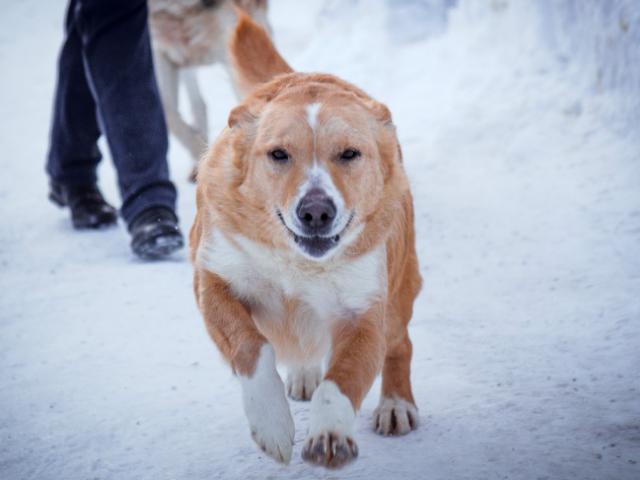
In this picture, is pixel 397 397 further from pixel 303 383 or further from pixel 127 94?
pixel 127 94

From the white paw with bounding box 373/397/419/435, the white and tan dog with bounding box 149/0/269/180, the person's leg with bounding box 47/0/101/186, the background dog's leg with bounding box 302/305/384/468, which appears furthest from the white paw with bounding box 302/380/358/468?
the white and tan dog with bounding box 149/0/269/180

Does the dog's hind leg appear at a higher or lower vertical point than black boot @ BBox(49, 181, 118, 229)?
higher

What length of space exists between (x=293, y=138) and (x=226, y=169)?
31 centimetres

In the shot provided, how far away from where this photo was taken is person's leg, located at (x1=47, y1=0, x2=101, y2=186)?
4.57 metres

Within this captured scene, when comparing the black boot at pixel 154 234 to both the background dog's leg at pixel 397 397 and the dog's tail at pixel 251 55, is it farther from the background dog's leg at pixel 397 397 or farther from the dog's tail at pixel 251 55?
the background dog's leg at pixel 397 397

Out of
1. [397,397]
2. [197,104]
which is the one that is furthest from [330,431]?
[197,104]

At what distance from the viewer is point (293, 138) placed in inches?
92.4

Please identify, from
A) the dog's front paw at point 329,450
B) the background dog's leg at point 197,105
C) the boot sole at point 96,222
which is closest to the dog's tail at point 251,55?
the dog's front paw at point 329,450

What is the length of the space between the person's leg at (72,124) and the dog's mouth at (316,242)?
2764 mm

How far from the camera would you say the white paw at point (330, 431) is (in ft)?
6.38

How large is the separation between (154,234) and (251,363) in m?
2.00

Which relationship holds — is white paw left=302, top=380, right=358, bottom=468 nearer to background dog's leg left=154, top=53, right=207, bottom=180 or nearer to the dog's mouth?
the dog's mouth

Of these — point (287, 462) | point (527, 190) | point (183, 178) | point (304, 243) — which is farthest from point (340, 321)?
point (183, 178)

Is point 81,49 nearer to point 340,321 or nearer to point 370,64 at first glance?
point 340,321
